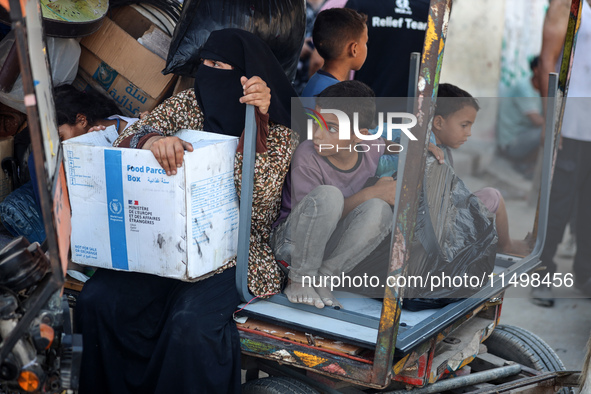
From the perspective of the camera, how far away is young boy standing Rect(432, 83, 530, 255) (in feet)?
9.86

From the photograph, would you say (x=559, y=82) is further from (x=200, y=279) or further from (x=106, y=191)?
(x=106, y=191)

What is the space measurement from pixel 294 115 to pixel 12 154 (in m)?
1.41

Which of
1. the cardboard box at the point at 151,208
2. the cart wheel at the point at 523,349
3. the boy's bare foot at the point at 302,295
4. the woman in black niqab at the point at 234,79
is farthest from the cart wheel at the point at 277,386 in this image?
the cart wheel at the point at 523,349

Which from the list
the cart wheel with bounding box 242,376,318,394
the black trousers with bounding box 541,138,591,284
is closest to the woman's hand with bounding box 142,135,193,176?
the cart wheel with bounding box 242,376,318,394

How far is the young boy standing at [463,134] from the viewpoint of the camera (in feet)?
9.86

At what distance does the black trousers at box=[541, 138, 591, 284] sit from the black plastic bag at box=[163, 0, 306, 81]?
2372mm

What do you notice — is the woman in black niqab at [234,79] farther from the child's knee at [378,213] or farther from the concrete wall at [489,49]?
the concrete wall at [489,49]

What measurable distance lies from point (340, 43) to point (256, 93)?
1.40 m

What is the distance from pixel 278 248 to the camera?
254 centimetres

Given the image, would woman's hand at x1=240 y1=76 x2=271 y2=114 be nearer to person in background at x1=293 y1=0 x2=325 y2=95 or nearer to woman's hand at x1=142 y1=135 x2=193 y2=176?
woman's hand at x1=142 y1=135 x2=193 y2=176

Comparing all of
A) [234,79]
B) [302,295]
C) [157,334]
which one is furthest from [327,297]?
[234,79]

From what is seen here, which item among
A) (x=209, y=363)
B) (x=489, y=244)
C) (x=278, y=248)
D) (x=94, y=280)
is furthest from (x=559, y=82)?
(x=94, y=280)

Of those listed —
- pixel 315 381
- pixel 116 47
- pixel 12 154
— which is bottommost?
pixel 315 381

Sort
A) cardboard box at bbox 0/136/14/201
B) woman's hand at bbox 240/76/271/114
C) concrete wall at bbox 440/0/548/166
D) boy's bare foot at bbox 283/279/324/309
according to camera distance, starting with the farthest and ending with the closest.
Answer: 1. concrete wall at bbox 440/0/548/166
2. cardboard box at bbox 0/136/14/201
3. boy's bare foot at bbox 283/279/324/309
4. woman's hand at bbox 240/76/271/114
